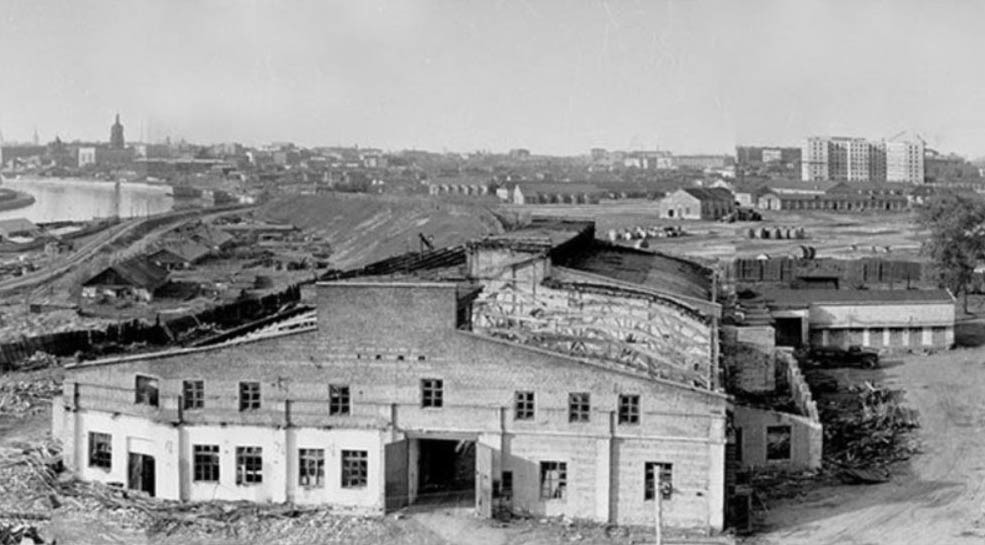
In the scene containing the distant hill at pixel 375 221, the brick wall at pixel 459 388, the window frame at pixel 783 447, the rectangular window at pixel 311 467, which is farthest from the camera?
the distant hill at pixel 375 221

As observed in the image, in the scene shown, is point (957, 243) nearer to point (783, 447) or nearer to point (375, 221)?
point (783, 447)

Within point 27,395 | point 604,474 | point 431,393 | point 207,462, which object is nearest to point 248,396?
point 207,462

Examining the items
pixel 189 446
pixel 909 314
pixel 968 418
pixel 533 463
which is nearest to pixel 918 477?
pixel 968 418

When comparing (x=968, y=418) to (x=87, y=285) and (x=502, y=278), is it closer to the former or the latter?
(x=502, y=278)

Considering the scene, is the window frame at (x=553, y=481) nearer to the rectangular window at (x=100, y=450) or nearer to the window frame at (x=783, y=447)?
the window frame at (x=783, y=447)

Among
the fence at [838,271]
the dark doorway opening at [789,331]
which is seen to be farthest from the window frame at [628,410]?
the fence at [838,271]
